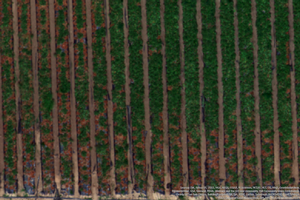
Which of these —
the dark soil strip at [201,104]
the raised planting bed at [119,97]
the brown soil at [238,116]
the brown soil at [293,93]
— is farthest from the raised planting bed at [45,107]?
the brown soil at [293,93]

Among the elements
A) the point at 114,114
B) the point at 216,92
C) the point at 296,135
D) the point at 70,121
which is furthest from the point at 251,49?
the point at 70,121

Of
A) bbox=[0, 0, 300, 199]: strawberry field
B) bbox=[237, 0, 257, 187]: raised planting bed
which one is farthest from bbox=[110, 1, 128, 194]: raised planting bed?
bbox=[237, 0, 257, 187]: raised planting bed

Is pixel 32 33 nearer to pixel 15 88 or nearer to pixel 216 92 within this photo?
pixel 15 88

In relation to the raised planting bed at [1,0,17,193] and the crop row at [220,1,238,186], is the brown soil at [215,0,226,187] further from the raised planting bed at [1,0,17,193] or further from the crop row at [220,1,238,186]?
the raised planting bed at [1,0,17,193]

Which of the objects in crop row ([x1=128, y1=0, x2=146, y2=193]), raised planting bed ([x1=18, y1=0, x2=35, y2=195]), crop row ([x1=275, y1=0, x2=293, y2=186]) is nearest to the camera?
crop row ([x1=275, y1=0, x2=293, y2=186])

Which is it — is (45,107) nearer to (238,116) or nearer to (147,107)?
(147,107)

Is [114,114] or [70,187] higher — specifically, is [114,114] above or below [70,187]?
above
